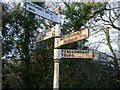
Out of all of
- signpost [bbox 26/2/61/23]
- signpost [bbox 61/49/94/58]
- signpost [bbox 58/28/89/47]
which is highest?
signpost [bbox 26/2/61/23]

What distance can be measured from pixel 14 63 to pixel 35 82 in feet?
3.71

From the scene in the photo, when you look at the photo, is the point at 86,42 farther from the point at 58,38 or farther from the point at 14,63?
the point at 58,38

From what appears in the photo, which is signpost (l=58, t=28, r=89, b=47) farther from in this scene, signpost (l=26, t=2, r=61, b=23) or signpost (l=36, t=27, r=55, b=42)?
signpost (l=26, t=2, r=61, b=23)

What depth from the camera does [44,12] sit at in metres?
6.57

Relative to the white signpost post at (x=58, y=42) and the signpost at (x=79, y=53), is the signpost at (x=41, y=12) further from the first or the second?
the signpost at (x=79, y=53)

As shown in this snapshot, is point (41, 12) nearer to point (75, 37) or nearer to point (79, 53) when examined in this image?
point (75, 37)

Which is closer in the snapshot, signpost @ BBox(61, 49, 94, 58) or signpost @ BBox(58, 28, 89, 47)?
signpost @ BBox(58, 28, 89, 47)

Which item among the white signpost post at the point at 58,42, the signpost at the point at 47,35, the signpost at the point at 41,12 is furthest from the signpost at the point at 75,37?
the signpost at the point at 41,12

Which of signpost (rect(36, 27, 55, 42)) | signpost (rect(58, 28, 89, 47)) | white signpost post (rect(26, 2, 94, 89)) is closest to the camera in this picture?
signpost (rect(58, 28, 89, 47))

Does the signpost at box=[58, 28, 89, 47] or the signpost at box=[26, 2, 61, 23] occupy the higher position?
the signpost at box=[26, 2, 61, 23]

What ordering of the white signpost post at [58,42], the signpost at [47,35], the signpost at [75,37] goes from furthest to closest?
the signpost at [47,35], the white signpost post at [58,42], the signpost at [75,37]

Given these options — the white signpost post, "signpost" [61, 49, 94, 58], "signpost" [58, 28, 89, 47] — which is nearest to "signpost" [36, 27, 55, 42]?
the white signpost post

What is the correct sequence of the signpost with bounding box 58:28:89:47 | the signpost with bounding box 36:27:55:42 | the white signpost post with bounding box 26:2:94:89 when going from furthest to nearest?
1. the signpost with bounding box 36:27:55:42
2. the white signpost post with bounding box 26:2:94:89
3. the signpost with bounding box 58:28:89:47

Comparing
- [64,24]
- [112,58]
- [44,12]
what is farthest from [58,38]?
[112,58]
